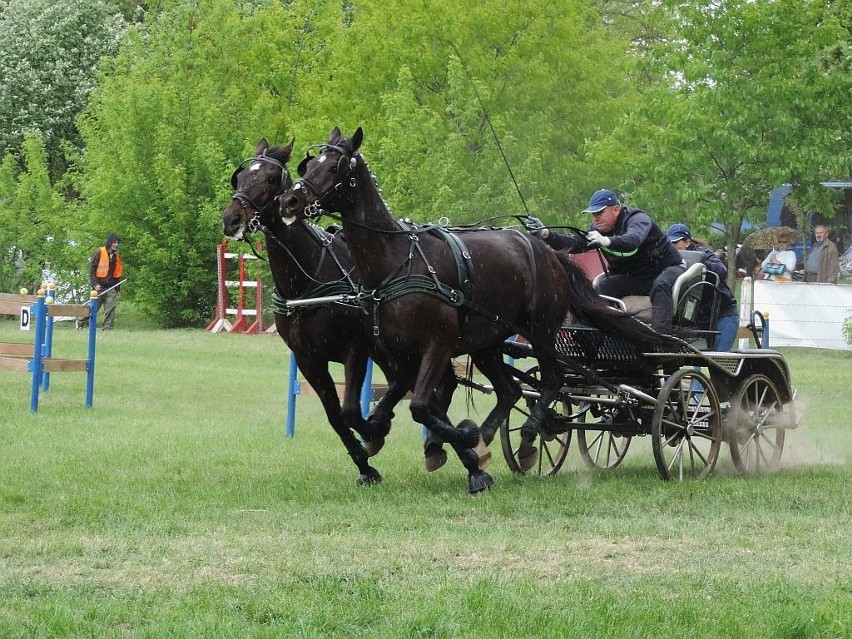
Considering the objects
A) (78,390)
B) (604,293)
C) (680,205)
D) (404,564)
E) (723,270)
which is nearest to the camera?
(404,564)

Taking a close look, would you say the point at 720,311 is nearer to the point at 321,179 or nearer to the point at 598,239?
the point at 598,239

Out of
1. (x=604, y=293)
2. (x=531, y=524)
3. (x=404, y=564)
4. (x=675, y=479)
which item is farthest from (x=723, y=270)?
(x=404, y=564)

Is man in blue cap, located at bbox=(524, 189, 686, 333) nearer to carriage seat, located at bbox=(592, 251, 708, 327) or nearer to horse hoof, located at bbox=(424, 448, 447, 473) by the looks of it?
carriage seat, located at bbox=(592, 251, 708, 327)

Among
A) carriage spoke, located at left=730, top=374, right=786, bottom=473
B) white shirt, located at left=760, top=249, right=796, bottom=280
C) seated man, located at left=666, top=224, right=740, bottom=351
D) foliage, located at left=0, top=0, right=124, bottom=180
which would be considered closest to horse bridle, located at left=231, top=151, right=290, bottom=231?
seated man, located at left=666, top=224, right=740, bottom=351

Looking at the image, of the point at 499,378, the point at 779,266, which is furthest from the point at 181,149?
the point at 499,378

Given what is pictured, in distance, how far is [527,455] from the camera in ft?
32.8

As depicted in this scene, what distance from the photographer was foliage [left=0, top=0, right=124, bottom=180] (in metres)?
40.7

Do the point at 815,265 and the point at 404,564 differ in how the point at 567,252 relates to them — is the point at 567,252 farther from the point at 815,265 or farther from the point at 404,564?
the point at 815,265

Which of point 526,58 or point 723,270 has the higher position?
point 526,58

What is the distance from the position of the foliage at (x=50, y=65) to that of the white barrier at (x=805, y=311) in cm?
2361

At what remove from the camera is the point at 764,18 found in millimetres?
25047

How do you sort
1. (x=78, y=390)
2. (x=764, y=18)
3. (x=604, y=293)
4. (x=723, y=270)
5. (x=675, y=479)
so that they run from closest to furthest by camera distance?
(x=675, y=479) < (x=604, y=293) < (x=723, y=270) < (x=78, y=390) < (x=764, y=18)

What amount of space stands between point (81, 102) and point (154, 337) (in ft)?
56.0

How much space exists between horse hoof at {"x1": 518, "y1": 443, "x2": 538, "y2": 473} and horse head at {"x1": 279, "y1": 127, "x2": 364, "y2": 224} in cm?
241
